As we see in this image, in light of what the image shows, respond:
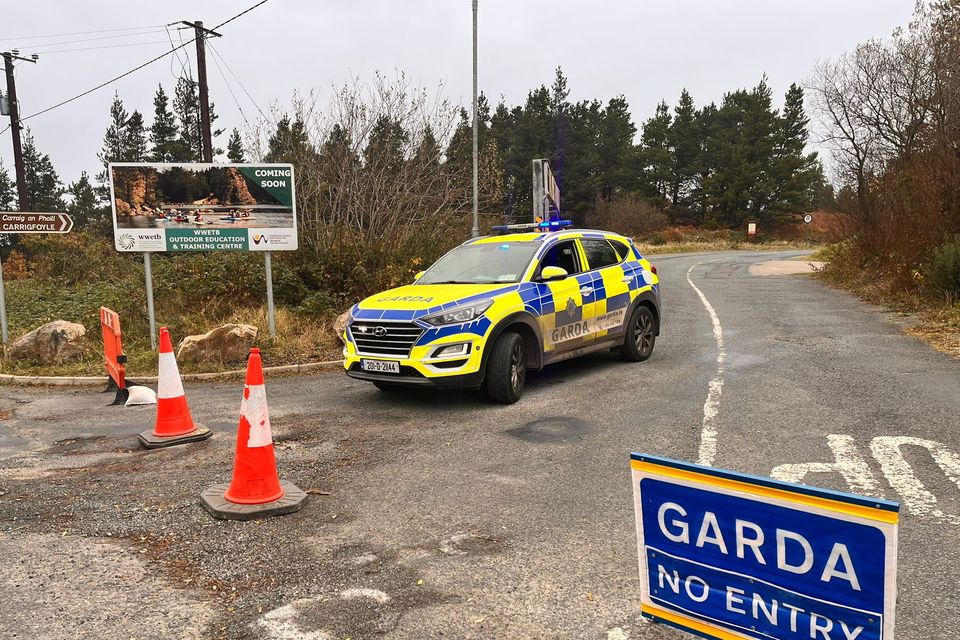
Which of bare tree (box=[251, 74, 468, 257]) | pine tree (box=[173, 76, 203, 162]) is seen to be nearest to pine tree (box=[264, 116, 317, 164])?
bare tree (box=[251, 74, 468, 257])

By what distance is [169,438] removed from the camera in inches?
241

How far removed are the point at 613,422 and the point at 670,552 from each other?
13.2 feet

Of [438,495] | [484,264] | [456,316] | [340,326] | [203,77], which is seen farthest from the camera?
[203,77]

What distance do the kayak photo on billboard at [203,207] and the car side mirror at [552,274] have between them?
5.04 meters

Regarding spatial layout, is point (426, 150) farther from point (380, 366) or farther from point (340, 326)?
point (380, 366)

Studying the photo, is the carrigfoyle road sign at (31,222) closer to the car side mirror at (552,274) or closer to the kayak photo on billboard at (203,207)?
the kayak photo on billboard at (203,207)

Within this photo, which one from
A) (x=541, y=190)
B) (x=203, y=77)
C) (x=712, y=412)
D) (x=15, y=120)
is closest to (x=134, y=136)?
(x=15, y=120)

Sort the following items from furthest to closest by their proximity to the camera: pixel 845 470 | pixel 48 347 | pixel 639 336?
pixel 48 347 → pixel 639 336 → pixel 845 470

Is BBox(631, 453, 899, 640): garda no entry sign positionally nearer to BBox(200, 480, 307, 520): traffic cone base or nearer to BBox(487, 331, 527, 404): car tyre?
BBox(200, 480, 307, 520): traffic cone base

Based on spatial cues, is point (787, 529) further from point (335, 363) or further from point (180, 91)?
A: point (180, 91)

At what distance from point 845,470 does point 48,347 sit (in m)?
10.6

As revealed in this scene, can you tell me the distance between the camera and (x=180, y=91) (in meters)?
56.3

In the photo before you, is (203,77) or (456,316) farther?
(203,77)

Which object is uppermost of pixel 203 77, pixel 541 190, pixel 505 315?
pixel 203 77
